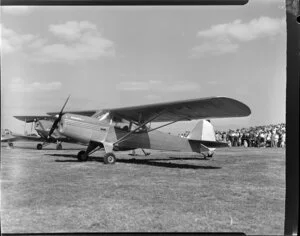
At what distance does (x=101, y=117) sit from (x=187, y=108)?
10.0ft

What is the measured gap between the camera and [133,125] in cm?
1238

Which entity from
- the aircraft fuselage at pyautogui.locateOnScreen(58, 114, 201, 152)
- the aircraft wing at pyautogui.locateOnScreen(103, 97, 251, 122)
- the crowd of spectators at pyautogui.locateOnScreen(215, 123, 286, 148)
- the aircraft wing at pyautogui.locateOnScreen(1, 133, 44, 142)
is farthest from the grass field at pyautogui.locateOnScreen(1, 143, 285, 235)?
the crowd of spectators at pyautogui.locateOnScreen(215, 123, 286, 148)

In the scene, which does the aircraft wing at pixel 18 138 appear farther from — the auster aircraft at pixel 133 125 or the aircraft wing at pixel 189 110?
the aircraft wing at pixel 189 110

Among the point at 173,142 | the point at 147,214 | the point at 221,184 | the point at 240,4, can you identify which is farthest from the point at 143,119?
the point at 240,4

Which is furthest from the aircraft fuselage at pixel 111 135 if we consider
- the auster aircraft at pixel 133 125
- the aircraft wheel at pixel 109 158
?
the aircraft wheel at pixel 109 158

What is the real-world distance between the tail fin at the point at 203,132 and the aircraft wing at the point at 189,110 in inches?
56.6

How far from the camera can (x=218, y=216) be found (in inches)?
163

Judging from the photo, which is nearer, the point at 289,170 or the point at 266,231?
the point at 289,170

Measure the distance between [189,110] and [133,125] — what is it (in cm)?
221

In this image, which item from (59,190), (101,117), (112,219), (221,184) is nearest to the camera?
(112,219)

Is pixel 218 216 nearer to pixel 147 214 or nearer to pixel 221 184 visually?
pixel 147 214

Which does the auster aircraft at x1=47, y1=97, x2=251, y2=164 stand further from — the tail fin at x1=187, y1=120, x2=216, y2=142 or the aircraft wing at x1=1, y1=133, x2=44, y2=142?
the aircraft wing at x1=1, y1=133, x2=44, y2=142

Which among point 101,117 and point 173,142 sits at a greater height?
point 101,117

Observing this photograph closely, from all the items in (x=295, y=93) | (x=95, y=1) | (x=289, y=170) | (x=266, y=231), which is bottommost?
(x=266, y=231)
